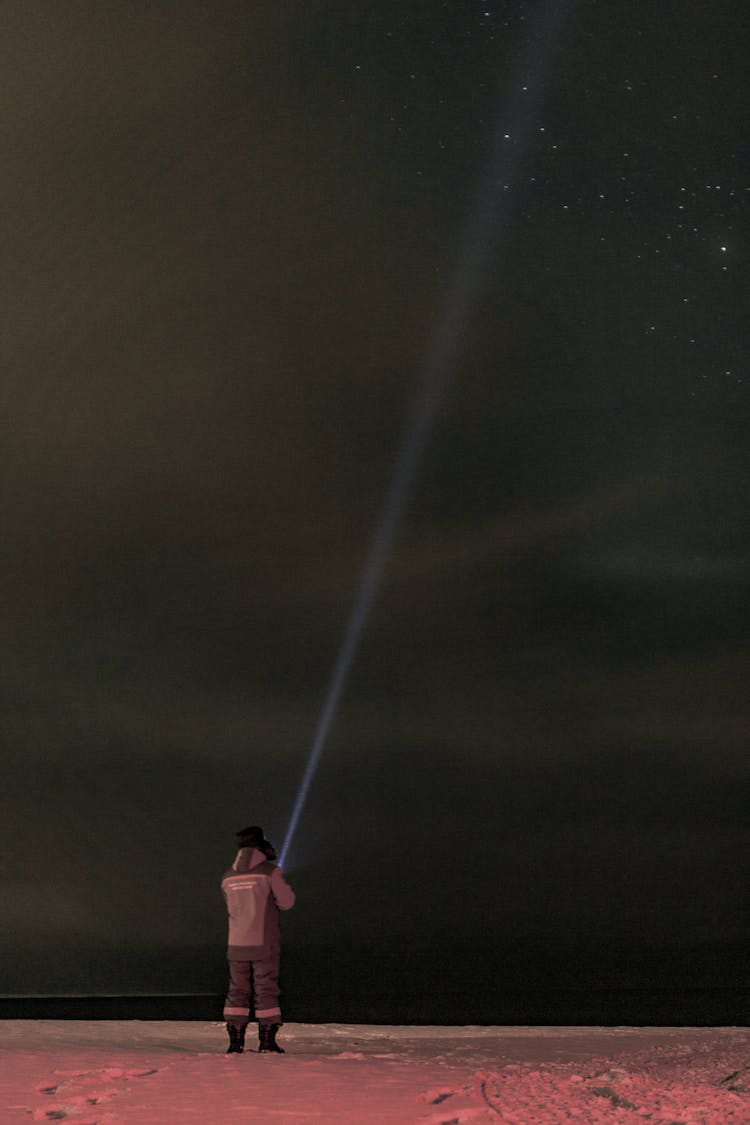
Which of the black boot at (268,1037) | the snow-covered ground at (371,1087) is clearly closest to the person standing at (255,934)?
the black boot at (268,1037)

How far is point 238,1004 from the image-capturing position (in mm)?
11234

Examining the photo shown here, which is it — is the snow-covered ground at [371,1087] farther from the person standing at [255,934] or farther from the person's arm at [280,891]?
the person's arm at [280,891]

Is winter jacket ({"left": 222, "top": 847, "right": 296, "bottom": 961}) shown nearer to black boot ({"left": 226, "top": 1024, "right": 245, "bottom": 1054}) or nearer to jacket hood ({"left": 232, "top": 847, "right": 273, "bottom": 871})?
jacket hood ({"left": 232, "top": 847, "right": 273, "bottom": 871})

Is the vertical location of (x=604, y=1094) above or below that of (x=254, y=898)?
below

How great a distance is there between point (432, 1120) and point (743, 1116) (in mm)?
2170

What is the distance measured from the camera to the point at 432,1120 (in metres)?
7.62

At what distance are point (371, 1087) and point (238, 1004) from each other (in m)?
2.55

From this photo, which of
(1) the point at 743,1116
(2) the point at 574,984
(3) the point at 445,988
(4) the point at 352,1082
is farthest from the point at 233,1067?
(2) the point at 574,984

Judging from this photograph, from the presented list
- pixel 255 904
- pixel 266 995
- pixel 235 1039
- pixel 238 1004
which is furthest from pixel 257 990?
pixel 255 904

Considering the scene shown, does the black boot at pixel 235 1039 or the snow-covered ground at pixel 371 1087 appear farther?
the black boot at pixel 235 1039

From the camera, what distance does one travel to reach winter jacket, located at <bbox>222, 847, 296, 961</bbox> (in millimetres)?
11109

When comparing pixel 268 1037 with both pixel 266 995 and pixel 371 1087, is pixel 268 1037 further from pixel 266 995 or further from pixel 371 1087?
pixel 371 1087

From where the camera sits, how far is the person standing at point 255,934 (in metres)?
11.1

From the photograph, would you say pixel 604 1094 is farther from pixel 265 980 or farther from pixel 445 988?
pixel 445 988
